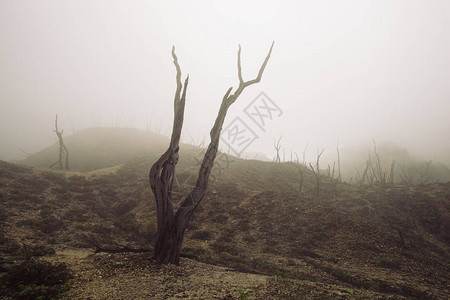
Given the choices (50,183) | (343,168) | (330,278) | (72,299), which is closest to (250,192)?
(330,278)

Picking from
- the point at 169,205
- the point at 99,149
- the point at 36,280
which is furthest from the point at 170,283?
the point at 99,149

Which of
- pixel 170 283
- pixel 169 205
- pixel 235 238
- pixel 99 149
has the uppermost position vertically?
pixel 99 149

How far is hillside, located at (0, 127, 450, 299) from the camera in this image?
6941mm

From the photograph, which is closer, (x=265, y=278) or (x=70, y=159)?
(x=265, y=278)

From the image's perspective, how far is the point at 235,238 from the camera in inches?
518

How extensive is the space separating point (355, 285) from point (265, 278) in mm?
3790

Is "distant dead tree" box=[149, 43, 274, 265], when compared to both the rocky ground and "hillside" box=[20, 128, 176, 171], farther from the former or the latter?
"hillside" box=[20, 128, 176, 171]

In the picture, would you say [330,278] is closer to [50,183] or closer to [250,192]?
[250,192]

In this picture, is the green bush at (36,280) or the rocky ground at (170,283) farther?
the rocky ground at (170,283)

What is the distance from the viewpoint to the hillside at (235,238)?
273 inches

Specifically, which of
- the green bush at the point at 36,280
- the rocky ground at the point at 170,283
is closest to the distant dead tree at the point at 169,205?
the rocky ground at the point at 170,283

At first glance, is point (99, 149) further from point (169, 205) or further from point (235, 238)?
point (169, 205)

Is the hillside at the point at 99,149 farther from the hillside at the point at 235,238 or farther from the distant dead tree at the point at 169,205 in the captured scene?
the distant dead tree at the point at 169,205

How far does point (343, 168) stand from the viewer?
6431cm
